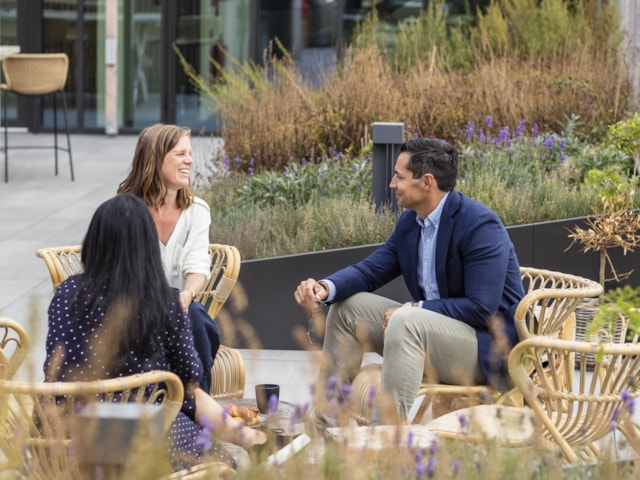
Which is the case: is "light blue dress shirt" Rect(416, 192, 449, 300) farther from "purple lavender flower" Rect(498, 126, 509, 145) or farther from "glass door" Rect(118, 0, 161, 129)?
"glass door" Rect(118, 0, 161, 129)

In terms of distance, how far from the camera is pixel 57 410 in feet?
9.35

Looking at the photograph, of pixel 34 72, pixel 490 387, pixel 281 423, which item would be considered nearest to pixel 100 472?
pixel 281 423

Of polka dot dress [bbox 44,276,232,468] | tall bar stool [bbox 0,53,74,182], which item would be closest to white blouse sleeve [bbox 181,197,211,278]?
polka dot dress [bbox 44,276,232,468]

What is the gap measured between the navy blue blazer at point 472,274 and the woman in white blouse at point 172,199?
54cm

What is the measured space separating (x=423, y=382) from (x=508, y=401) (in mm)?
304

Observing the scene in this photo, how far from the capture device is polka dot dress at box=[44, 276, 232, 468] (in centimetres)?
316

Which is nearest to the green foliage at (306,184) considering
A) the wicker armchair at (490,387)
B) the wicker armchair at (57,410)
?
the wicker armchair at (490,387)

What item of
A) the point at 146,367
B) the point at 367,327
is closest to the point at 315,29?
the point at 367,327

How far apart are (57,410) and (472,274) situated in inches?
68.2

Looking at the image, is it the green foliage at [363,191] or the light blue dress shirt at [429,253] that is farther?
the green foliage at [363,191]

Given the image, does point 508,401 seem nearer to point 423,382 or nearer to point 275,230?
point 423,382

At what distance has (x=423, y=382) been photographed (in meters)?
4.09

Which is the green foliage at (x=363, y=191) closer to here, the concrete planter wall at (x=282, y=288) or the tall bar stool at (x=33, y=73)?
the concrete planter wall at (x=282, y=288)

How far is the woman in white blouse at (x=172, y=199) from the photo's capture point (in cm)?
441
